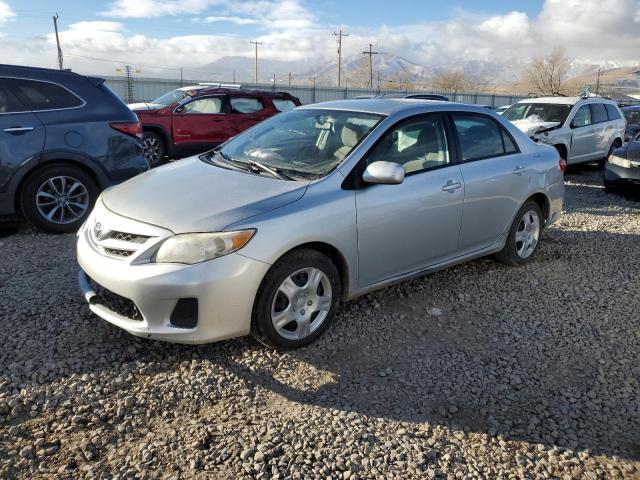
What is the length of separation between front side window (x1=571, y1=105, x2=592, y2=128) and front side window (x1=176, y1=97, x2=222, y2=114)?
24.5 ft

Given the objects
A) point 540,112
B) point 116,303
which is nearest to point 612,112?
point 540,112

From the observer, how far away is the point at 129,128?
20.5ft

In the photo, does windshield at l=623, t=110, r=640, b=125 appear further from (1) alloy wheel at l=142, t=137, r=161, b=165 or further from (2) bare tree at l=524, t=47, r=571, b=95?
(2) bare tree at l=524, t=47, r=571, b=95

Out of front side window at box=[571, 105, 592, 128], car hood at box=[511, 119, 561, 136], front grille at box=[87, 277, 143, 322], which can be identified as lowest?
front grille at box=[87, 277, 143, 322]

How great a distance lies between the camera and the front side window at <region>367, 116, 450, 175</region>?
4086 mm

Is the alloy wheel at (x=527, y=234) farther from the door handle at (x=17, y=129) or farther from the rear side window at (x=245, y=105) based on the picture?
the rear side window at (x=245, y=105)

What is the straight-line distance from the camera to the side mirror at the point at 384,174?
371cm

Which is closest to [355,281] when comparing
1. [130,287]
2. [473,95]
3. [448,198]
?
[448,198]

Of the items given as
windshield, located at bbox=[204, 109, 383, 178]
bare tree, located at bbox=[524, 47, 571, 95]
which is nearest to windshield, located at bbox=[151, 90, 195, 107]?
windshield, located at bbox=[204, 109, 383, 178]

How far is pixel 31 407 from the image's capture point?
116 inches

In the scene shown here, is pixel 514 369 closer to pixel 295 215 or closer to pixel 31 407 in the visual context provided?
pixel 295 215

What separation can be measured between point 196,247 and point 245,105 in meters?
9.62

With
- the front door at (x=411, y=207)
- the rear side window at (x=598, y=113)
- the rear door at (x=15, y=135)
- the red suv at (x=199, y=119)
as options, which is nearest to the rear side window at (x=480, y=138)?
the front door at (x=411, y=207)

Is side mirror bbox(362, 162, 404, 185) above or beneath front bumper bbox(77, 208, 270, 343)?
above
